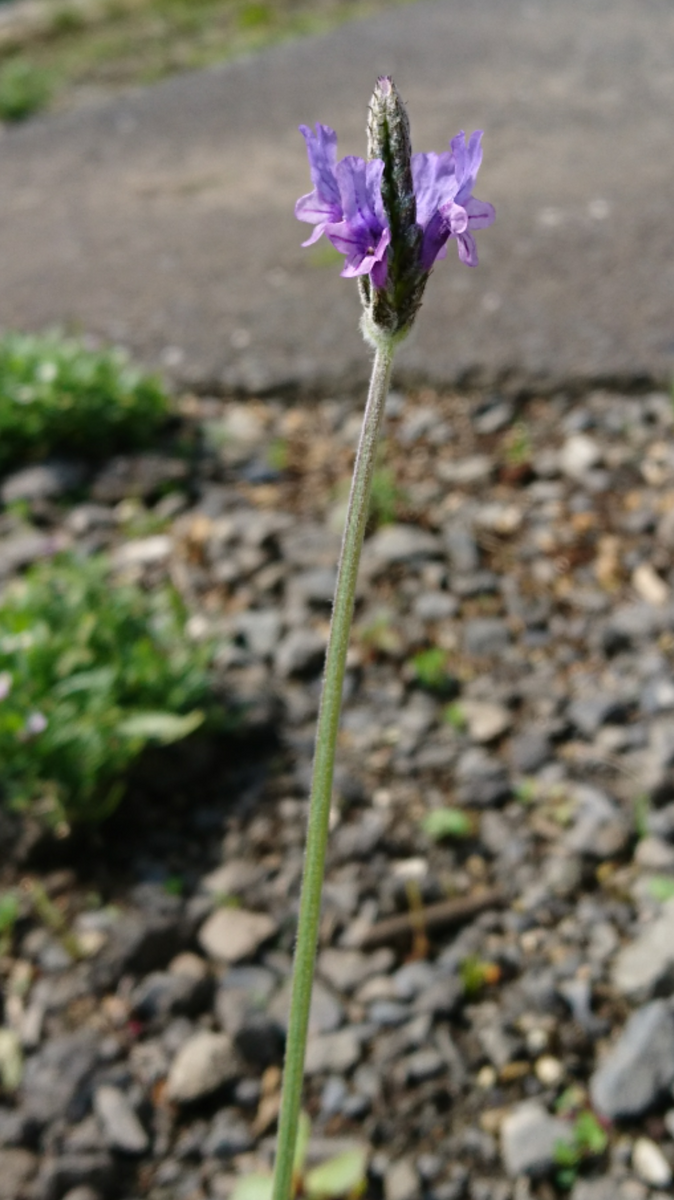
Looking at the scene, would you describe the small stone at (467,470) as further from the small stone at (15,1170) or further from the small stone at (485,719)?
the small stone at (15,1170)

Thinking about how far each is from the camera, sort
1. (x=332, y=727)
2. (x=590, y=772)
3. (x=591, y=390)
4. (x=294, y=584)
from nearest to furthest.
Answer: (x=332, y=727)
(x=590, y=772)
(x=294, y=584)
(x=591, y=390)

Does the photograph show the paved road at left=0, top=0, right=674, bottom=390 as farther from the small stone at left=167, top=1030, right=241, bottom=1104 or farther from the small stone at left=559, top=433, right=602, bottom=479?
the small stone at left=167, top=1030, right=241, bottom=1104

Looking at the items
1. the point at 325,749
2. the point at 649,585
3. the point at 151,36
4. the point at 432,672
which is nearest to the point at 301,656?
the point at 432,672

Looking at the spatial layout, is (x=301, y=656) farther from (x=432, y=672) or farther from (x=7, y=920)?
(x=7, y=920)

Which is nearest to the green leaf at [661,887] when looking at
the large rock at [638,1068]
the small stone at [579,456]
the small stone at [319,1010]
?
the large rock at [638,1068]

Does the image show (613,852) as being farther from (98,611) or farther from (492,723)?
(98,611)


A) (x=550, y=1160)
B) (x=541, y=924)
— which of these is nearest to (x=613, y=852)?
(x=541, y=924)

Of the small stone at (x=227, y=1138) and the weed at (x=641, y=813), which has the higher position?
→ the weed at (x=641, y=813)
